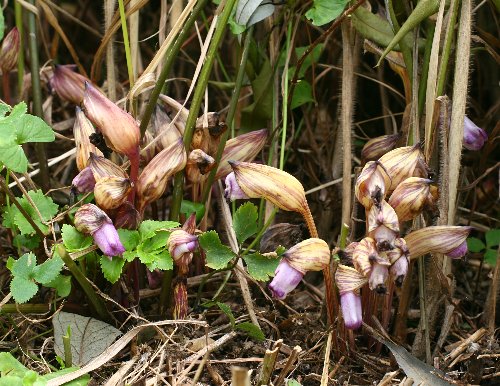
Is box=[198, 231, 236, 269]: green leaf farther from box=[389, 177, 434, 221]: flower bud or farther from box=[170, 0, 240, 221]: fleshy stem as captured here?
box=[389, 177, 434, 221]: flower bud

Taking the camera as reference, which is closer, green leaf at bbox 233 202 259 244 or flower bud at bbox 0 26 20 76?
green leaf at bbox 233 202 259 244

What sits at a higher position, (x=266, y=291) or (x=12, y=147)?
(x=12, y=147)

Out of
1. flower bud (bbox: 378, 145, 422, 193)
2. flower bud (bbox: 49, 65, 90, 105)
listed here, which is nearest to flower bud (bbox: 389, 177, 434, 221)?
flower bud (bbox: 378, 145, 422, 193)

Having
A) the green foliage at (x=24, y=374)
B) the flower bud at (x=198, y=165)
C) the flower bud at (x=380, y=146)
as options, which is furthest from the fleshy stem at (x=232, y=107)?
the green foliage at (x=24, y=374)

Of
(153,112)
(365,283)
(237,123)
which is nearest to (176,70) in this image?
(237,123)

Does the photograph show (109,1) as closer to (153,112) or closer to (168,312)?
(153,112)

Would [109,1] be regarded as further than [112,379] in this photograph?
Yes
